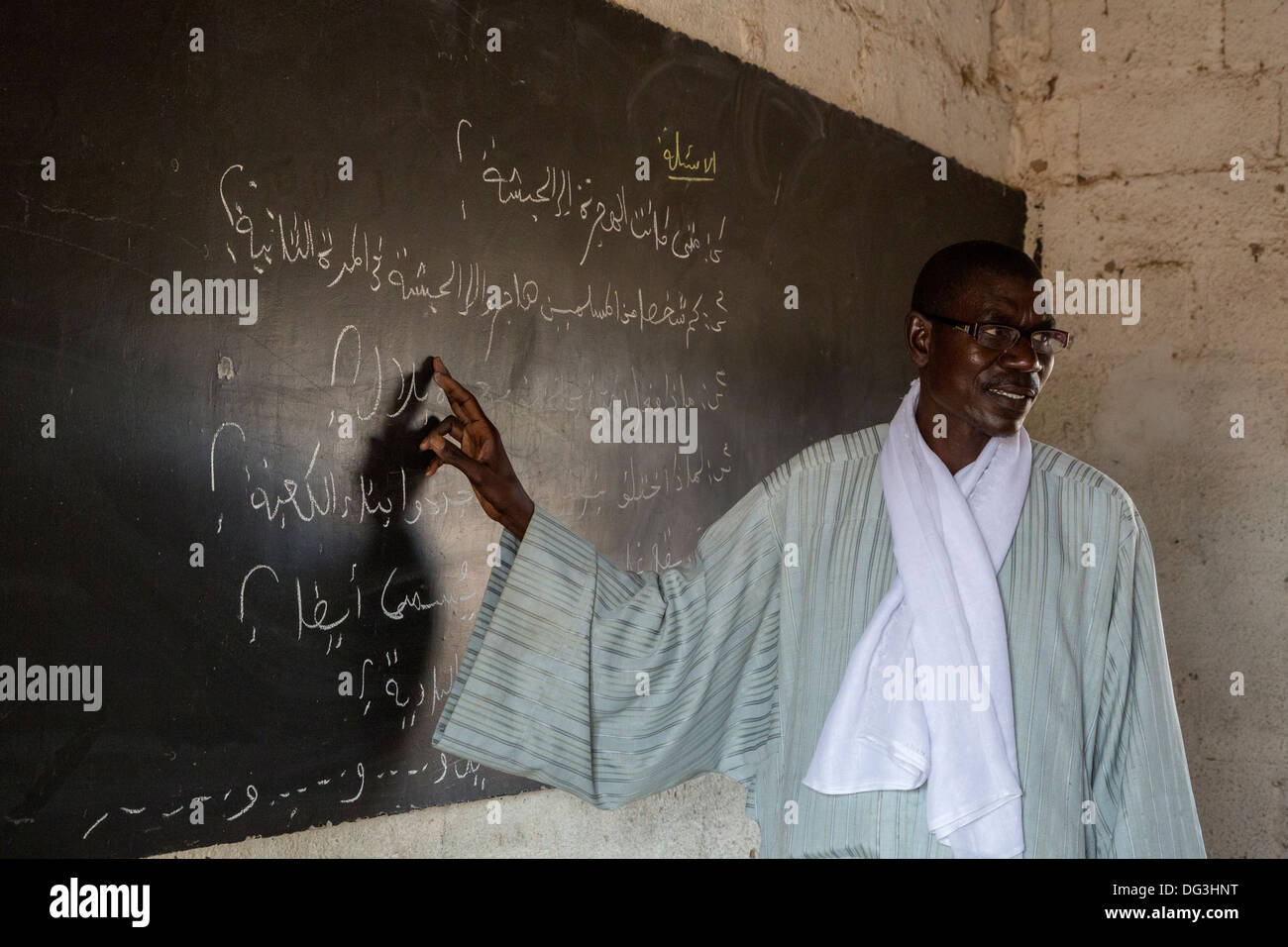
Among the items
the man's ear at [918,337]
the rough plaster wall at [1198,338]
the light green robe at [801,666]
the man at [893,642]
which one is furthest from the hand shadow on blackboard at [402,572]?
the rough plaster wall at [1198,338]

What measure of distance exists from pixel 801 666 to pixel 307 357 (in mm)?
942

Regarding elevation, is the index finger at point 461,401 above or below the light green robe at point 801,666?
above

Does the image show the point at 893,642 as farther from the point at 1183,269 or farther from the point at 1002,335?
the point at 1183,269

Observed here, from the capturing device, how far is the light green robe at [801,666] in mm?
1768

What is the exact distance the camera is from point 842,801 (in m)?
1.79

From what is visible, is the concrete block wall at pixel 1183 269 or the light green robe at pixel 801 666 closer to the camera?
the light green robe at pixel 801 666

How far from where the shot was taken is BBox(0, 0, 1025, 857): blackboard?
59.7 inches

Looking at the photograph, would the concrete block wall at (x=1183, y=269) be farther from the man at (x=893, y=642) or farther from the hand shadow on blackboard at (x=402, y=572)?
the hand shadow on blackboard at (x=402, y=572)

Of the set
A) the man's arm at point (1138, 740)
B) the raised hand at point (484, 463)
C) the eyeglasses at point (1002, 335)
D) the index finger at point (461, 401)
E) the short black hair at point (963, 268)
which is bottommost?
the man's arm at point (1138, 740)

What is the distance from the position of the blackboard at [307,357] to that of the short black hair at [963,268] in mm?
721

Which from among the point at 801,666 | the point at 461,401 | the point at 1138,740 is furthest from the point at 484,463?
the point at 1138,740

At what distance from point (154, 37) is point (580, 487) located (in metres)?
1.12
